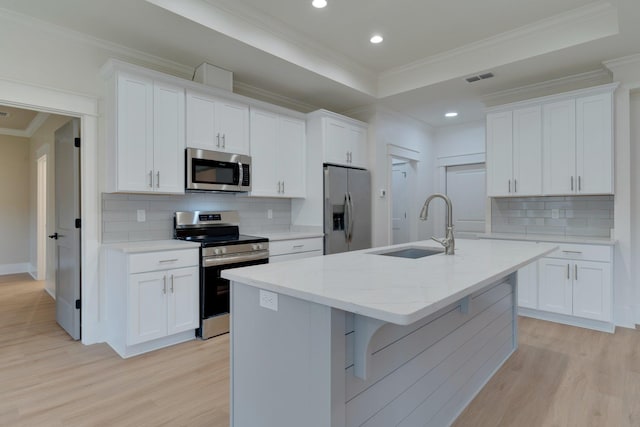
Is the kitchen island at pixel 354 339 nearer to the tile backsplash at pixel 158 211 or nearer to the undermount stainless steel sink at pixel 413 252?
the undermount stainless steel sink at pixel 413 252

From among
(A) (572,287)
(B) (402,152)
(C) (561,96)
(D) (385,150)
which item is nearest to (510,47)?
(C) (561,96)

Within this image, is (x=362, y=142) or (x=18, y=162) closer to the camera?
(x=362, y=142)

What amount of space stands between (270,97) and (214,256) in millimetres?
2235

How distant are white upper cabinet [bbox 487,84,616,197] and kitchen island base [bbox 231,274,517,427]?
2.46 metres

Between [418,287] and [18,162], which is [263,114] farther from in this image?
[18,162]

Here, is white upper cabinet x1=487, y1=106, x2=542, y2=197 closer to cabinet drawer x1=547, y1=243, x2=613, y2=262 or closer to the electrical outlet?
cabinet drawer x1=547, y1=243, x2=613, y2=262

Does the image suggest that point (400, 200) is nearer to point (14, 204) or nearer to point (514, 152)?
point (514, 152)

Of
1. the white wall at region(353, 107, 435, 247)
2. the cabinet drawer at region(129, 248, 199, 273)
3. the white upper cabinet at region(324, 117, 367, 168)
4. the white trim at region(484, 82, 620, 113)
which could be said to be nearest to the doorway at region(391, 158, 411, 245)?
the white wall at region(353, 107, 435, 247)

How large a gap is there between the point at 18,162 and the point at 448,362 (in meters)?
7.82

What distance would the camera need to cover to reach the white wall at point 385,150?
4.88m

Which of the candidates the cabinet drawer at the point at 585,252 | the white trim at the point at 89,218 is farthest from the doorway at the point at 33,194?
the cabinet drawer at the point at 585,252

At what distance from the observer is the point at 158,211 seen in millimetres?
3410

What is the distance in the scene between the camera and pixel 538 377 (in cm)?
247

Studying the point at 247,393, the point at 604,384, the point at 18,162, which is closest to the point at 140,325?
the point at 247,393
